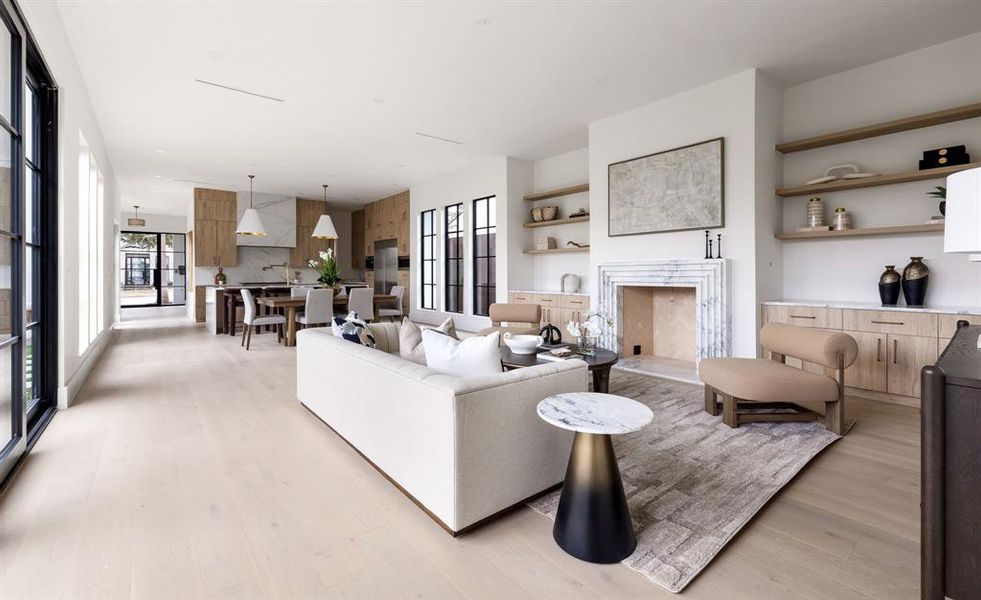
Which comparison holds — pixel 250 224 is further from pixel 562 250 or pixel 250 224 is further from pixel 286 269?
pixel 562 250

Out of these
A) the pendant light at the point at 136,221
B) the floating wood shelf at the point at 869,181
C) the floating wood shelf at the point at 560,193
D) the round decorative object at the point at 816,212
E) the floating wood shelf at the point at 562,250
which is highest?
the pendant light at the point at 136,221

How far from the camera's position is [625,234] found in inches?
201

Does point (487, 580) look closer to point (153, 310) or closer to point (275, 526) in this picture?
point (275, 526)

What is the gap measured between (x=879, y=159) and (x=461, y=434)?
4529mm

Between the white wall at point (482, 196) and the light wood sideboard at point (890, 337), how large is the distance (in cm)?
400

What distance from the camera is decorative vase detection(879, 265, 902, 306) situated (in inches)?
146

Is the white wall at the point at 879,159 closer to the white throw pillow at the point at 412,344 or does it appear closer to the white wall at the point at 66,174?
the white throw pillow at the point at 412,344

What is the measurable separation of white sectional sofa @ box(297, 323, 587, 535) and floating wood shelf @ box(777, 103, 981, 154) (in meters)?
3.49

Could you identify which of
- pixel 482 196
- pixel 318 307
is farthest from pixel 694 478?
pixel 482 196

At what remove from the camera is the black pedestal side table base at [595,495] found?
65.0 inches

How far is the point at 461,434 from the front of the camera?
1751 millimetres

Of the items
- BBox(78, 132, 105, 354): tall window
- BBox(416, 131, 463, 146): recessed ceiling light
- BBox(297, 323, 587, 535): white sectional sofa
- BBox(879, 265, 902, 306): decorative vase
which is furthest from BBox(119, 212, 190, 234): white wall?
→ BBox(879, 265, 902, 306): decorative vase

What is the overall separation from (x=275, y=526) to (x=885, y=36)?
5233 mm

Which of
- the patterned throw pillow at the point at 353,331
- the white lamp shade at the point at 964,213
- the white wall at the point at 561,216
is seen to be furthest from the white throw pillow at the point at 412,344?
the white wall at the point at 561,216
